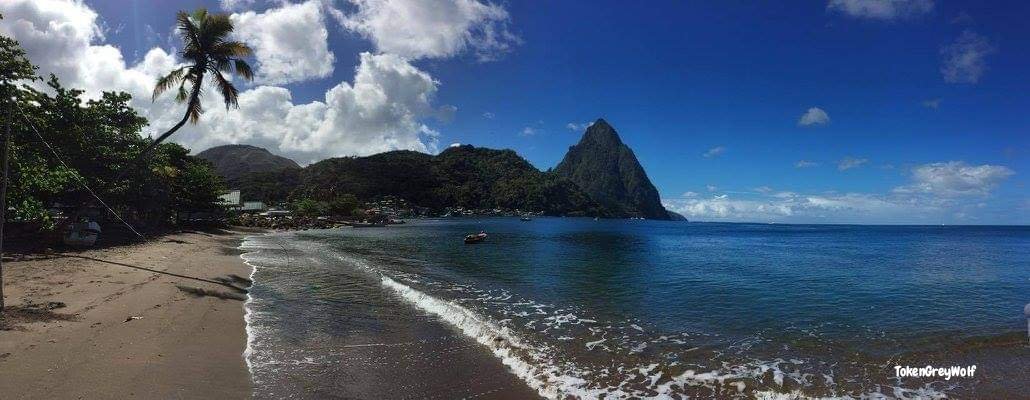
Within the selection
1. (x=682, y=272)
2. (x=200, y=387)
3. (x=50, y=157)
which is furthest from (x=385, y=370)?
(x=50, y=157)

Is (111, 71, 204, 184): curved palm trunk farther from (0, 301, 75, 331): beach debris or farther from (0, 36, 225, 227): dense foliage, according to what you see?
(0, 301, 75, 331): beach debris

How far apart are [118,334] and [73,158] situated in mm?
21254

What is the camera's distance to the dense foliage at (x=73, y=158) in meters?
14.9

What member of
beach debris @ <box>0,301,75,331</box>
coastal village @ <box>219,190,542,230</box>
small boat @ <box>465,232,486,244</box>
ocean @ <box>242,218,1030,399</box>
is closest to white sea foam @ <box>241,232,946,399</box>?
ocean @ <box>242,218,1030,399</box>

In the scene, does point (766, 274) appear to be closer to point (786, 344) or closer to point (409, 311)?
point (786, 344)

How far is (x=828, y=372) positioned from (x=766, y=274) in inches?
735

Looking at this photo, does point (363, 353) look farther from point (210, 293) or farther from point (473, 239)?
point (473, 239)

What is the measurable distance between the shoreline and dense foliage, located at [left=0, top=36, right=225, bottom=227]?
9.79 ft

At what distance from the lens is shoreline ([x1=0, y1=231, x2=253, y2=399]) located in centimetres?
661

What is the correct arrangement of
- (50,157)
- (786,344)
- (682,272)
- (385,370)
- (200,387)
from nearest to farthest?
(200,387) → (385,370) → (786,344) → (50,157) → (682,272)

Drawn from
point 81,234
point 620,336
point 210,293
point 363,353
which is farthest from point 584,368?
point 81,234

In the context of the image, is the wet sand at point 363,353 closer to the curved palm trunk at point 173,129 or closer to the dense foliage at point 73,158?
A: the dense foliage at point 73,158

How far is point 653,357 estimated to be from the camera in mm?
9750

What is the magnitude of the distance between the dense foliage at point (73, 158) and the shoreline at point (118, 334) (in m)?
2.99
